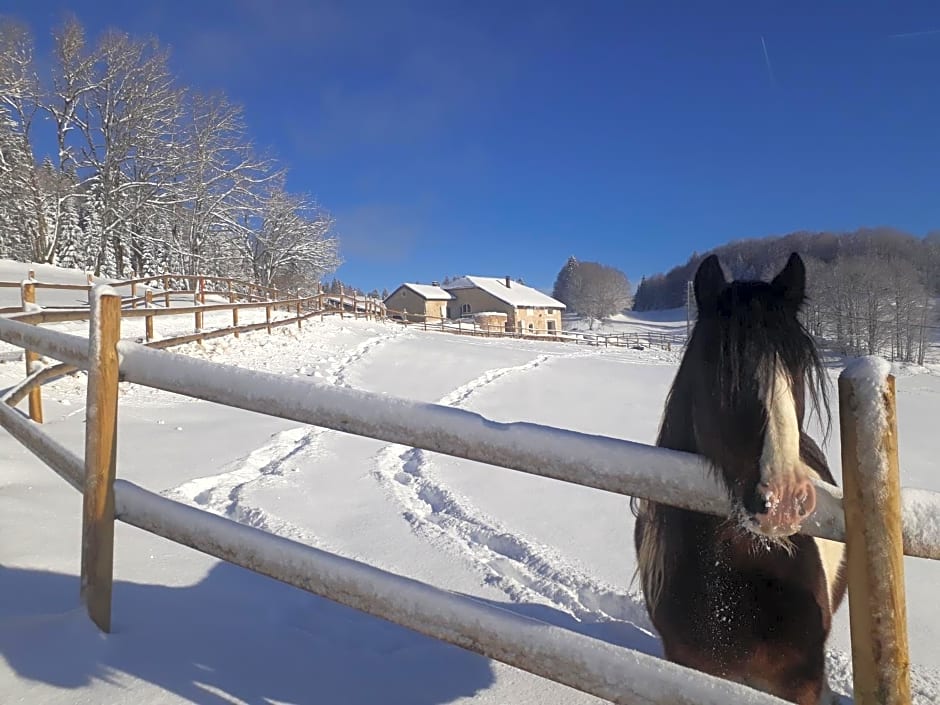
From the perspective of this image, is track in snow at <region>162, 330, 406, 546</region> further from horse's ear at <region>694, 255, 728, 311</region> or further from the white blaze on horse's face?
the white blaze on horse's face

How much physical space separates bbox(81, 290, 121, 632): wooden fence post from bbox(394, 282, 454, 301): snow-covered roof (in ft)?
175

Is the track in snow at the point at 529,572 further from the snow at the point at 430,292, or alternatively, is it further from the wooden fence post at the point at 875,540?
the snow at the point at 430,292

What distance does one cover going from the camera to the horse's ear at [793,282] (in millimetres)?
1693

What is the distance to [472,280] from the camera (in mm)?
56438

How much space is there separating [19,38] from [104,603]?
3087 cm

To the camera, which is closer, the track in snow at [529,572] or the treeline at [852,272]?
the track in snow at [529,572]

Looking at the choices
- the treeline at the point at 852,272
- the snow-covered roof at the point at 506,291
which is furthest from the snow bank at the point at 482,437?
the snow-covered roof at the point at 506,291

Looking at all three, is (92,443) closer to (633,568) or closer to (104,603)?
(104,603)

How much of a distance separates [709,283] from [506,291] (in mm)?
55200

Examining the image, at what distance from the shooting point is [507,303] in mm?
52469

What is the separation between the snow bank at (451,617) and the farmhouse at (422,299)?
172 feet

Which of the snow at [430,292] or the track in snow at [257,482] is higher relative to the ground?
the snow at [430,292]

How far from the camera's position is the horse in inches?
52.7

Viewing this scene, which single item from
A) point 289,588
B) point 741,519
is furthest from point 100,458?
point 741,519
